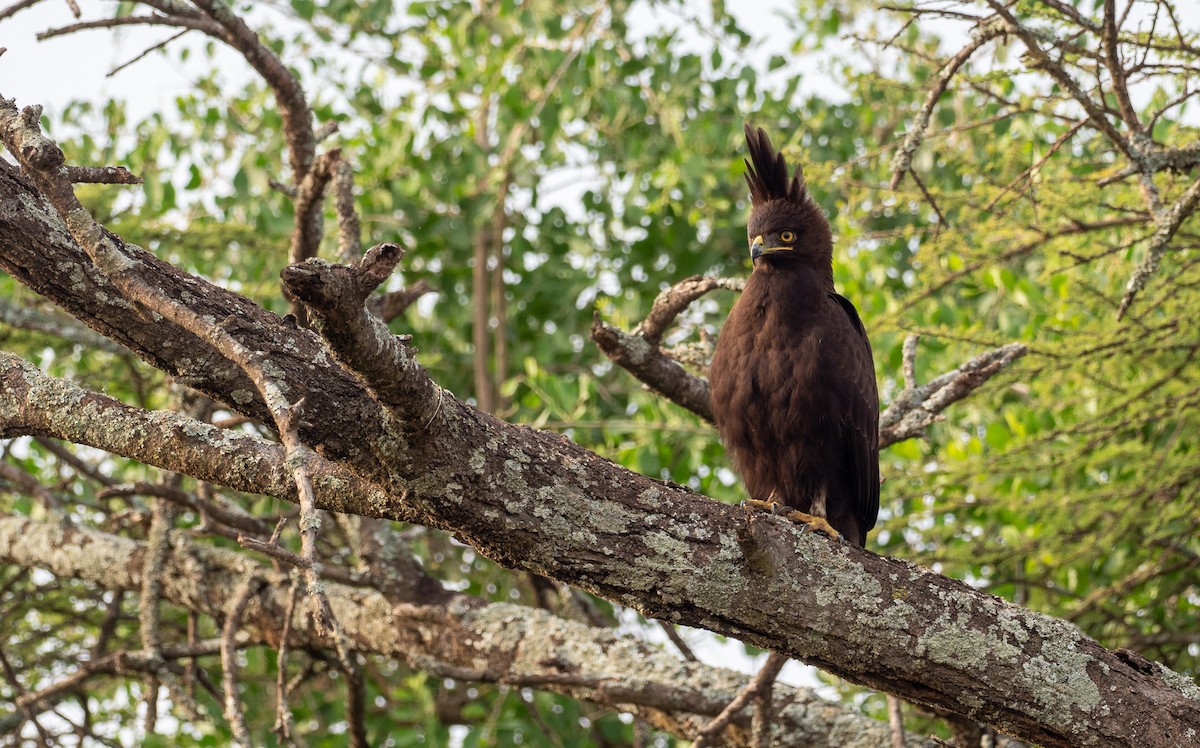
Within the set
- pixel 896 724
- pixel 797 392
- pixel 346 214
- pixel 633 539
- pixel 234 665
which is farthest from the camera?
pixel 346 214

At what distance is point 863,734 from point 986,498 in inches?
Answer: 68.2

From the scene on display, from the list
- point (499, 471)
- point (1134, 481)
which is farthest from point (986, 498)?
point (499, 471)

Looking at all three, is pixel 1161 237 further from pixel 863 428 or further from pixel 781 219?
pixel 781 219

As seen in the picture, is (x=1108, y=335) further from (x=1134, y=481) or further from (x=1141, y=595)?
(x=1141, y=595)

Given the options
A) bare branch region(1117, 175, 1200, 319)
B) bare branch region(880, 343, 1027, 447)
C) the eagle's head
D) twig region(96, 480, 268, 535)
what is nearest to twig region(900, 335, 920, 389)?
bare branch region(880, 343, 1027, 447)

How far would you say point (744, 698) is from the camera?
355 centimetres

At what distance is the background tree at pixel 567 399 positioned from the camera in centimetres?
237

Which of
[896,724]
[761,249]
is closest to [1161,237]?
[761,249]

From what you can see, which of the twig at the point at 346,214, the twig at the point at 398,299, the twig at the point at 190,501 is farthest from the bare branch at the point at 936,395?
the twig at the point at 190,501

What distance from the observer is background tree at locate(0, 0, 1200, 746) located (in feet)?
7.77

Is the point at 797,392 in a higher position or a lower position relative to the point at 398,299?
lower

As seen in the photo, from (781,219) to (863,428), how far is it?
0.86m

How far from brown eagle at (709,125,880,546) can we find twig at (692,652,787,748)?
0.54 meters

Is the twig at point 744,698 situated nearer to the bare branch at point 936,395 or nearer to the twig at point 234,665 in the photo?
the bare branch at point 936,395
